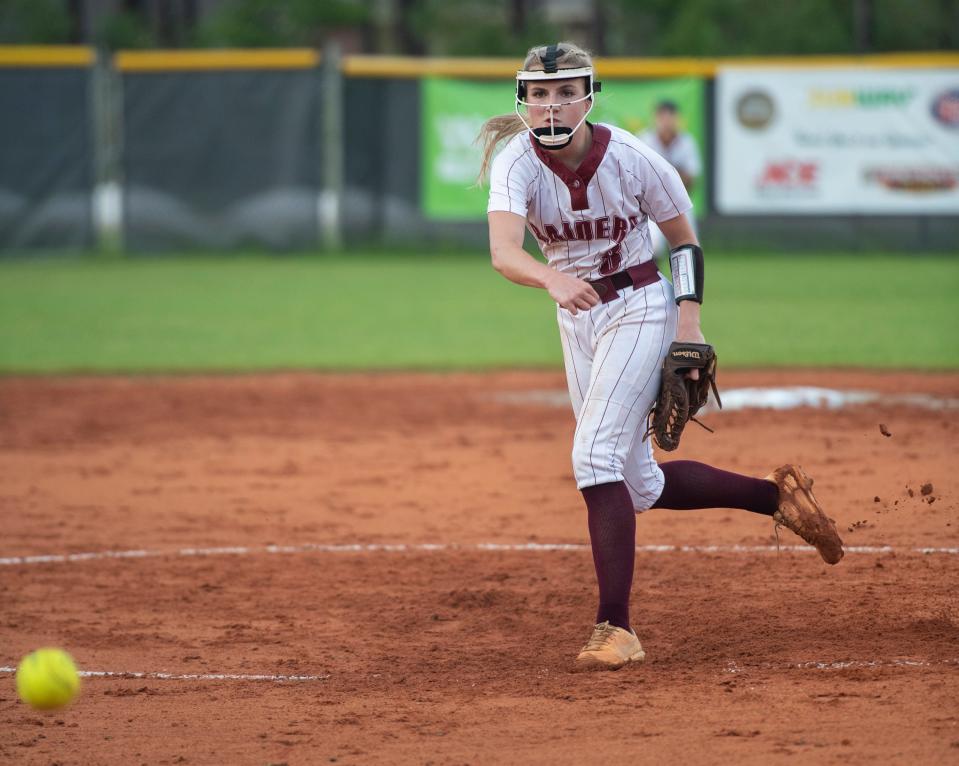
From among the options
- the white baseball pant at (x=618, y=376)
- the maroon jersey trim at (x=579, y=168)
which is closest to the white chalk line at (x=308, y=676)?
the white baseball pant at (x=618, y=376)

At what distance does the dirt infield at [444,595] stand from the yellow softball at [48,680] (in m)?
0.11

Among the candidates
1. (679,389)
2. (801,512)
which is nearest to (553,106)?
(679,389)

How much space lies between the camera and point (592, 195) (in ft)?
13.7

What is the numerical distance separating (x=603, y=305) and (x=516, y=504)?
96.5 inches

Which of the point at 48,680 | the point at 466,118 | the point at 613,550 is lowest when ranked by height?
the point at 48,680

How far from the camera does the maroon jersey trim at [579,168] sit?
4.16m

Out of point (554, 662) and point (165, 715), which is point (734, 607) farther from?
point (165, 715)

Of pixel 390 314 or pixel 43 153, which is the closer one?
pixel 390 314

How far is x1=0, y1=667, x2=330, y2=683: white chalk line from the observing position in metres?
4.09

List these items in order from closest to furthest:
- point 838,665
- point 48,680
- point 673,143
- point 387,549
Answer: point 48,680 → point 838,665 → point 387,549 → point 673,143

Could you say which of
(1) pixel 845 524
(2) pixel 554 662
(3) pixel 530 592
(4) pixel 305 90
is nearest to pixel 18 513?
(3) pixel 530 592

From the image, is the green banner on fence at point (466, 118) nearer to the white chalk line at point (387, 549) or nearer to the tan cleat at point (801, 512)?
the white chalk line at point (387, 549)

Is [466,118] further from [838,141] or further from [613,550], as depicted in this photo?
[613,550]

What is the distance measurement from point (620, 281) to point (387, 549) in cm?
200
